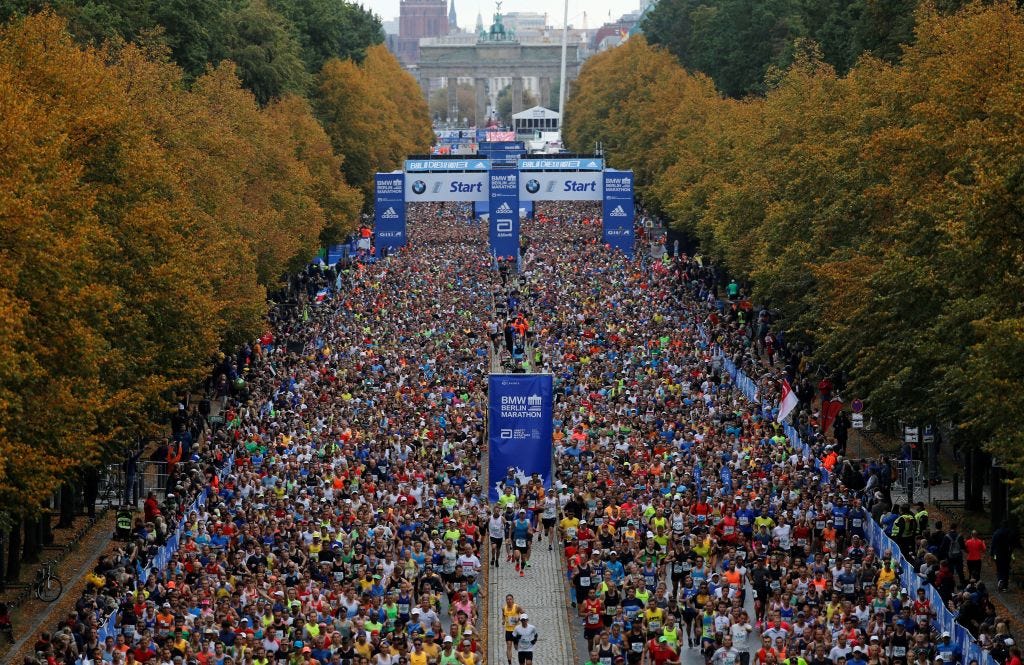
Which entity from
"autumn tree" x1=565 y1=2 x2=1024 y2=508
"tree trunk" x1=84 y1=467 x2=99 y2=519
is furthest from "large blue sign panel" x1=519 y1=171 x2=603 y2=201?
"tree trunk" x1=84 y1=467 x2=99 y2=519

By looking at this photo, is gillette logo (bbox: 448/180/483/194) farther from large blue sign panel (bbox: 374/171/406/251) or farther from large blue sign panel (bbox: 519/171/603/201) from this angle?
large blue sign panel (bbox: 374/171/406/251)

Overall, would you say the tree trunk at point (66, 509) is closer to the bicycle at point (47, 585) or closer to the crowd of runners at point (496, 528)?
the crowd of runners at point (496, 528)

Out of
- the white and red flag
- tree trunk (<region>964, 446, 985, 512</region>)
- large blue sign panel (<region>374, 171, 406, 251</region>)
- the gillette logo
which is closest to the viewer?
tree trunk (<region>964, 446, 985, 512</region>)

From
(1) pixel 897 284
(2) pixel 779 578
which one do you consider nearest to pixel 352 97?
(1) pixel 897 284

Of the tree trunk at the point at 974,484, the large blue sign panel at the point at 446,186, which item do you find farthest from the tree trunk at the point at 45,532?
the large blue sign panel at the point at 446,186

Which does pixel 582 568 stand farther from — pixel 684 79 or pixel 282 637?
pixel 684 79

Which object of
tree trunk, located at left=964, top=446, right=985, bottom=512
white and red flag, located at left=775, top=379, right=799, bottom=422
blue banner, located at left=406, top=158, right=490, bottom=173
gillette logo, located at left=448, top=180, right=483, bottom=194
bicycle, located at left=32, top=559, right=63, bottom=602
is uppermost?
blue banner, located at left=406, top=158, right=490, bottom=173
